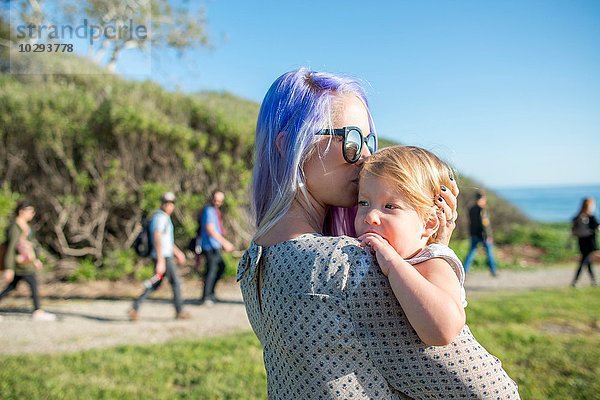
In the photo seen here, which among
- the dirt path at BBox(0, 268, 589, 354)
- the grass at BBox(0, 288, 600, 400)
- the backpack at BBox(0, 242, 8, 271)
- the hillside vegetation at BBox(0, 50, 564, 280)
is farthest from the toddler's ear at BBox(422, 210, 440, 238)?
the hillside vegetation at BBox(0, 50, 564, 280)

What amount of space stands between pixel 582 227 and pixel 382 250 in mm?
10834

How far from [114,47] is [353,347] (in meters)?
20.4

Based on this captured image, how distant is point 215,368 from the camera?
4688 mm

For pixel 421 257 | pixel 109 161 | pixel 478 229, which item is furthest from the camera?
Result: pixel 478 229

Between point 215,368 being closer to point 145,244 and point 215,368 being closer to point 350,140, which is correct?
point 145,244

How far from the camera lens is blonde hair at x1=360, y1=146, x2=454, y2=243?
4.19 ft

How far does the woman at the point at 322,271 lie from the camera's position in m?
1.15

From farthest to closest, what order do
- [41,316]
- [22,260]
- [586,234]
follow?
[586,234] → [22,260] → [41,316]

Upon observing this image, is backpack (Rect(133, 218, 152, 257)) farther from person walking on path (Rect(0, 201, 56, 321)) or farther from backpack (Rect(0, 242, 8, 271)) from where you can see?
A: backpack (Rect(0, 242, 8, 271))

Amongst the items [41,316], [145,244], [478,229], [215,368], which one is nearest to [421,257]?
[215,368]

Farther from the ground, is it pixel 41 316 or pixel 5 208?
pixel 5 208

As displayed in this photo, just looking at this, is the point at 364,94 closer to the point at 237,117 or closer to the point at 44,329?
the point at 44,329

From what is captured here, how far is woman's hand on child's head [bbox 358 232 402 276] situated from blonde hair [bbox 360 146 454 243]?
0.14m

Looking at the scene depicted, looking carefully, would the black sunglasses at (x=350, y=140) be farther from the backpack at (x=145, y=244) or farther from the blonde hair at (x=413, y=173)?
the backpack at (x=145, y=244)
